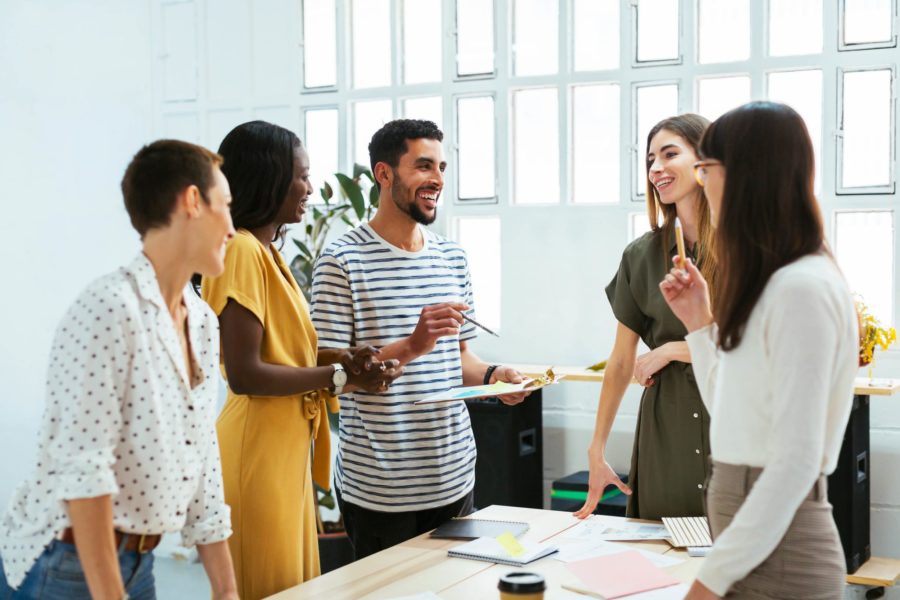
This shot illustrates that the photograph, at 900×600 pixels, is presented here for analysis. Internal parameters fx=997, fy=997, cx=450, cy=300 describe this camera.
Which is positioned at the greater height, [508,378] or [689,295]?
[689,295]

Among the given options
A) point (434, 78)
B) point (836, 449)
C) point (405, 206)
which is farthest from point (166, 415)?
point (434, 78)

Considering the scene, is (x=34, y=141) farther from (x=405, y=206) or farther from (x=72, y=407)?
(x=72, y=407)

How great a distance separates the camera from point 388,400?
2.65 metres

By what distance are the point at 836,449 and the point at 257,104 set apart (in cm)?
477

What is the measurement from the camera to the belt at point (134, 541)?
62.0 inches

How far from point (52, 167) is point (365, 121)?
1696 millimetres

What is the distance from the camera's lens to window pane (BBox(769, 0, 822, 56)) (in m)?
4.62

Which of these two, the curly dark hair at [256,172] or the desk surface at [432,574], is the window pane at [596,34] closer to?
the curly dark hair at [256,172]

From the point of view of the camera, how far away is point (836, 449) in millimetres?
1477

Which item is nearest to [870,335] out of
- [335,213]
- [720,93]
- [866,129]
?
[866,129]

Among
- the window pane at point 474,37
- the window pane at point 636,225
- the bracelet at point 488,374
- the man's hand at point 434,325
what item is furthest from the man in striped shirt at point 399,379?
the window pane at point 474,37

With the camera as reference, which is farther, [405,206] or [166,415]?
[405,206]

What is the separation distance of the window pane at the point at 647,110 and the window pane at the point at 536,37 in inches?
19.1

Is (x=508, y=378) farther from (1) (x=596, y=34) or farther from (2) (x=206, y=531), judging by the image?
(1) (x=596, y=34)
